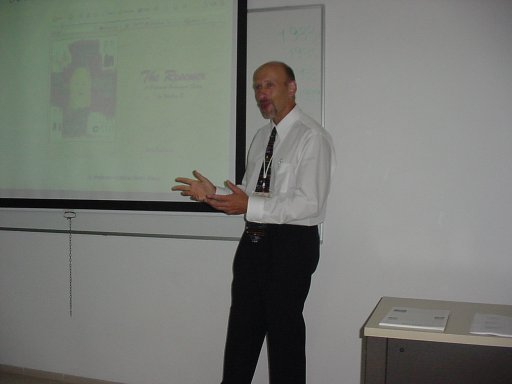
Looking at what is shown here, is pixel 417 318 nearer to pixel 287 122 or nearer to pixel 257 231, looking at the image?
pixel 257 231

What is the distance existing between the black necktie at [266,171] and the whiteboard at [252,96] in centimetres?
38

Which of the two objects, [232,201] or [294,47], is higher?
[294,47]

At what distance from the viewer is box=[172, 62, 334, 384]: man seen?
2008 mm

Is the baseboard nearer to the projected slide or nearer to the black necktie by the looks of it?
the projected slide

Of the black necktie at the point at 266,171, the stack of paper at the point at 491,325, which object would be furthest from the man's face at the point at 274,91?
the stack of paper at the point at 491,325

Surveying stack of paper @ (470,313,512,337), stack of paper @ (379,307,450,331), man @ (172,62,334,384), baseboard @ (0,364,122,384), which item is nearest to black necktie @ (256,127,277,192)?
man @ (172,62,334,384)

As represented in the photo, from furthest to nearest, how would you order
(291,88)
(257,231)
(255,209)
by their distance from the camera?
(291,88), (257,231), (255,209)

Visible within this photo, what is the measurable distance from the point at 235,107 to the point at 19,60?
4.60 feet

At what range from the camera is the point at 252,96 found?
2594 mm

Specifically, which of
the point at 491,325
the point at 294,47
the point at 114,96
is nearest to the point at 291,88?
the point at 294,47

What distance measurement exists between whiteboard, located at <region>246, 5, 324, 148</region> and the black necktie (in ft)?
1.24

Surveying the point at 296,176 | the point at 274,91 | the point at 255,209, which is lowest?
the point at 255,209

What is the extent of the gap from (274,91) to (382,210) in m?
0.79

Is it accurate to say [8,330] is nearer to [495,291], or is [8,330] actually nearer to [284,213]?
[284,213]
